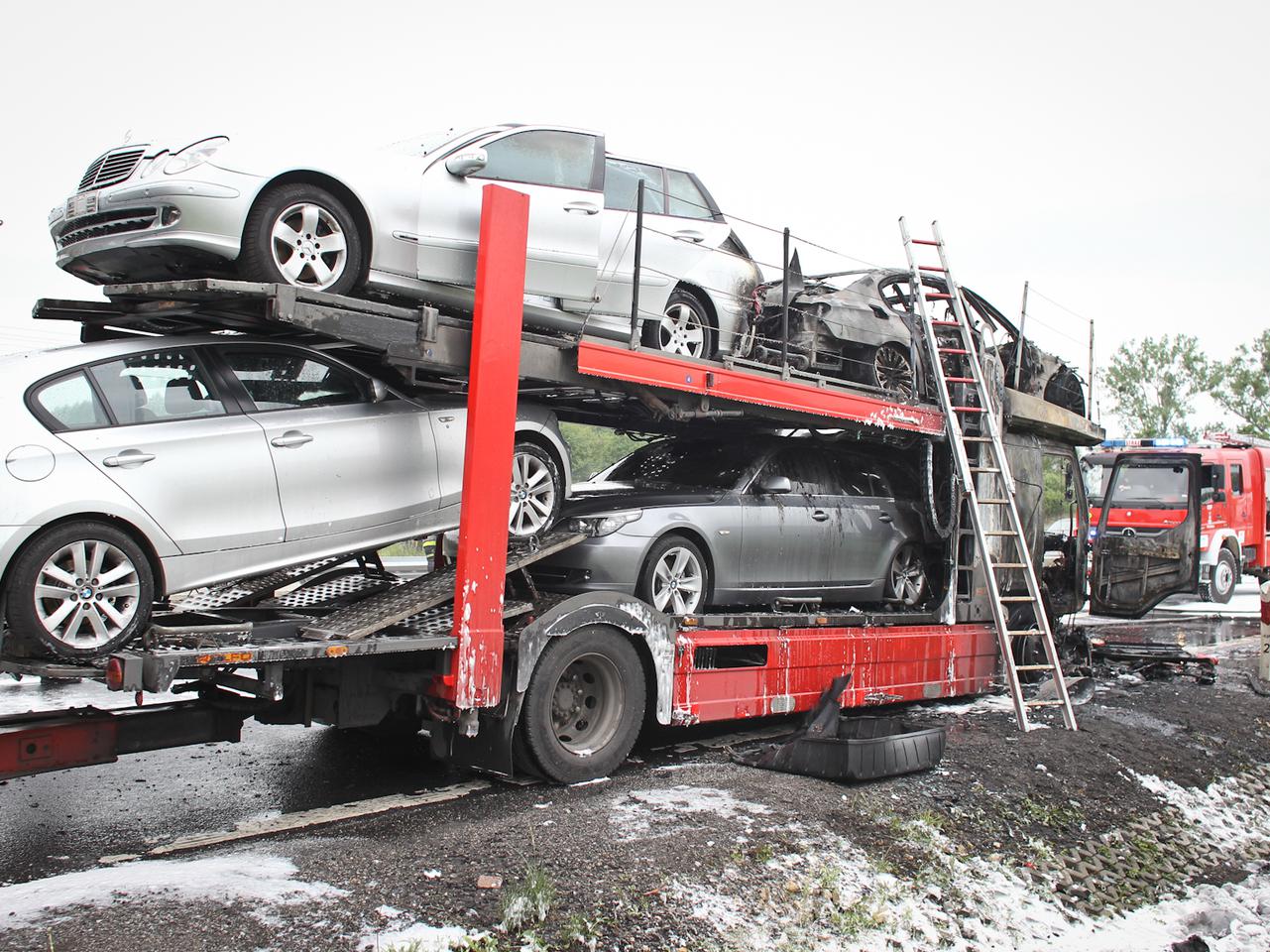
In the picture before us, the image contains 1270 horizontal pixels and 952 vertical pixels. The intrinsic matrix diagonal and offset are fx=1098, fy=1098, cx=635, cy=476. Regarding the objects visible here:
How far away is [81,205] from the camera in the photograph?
547 cm

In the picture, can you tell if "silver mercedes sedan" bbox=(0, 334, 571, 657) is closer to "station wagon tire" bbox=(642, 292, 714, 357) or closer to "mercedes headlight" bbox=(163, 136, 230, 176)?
"mercedes headlight" bbox=(163, 136, 230, 176)

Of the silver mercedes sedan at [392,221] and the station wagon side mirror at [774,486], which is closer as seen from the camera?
the silver mercedes sedan at [392,221]

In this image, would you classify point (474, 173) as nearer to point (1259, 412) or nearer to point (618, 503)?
point (618, 503)

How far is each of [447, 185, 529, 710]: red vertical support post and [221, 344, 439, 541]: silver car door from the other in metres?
0.61

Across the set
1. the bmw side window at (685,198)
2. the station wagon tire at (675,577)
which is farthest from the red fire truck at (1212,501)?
the station wagon tire at (675,577)

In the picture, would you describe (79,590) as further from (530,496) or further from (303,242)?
(530,496)

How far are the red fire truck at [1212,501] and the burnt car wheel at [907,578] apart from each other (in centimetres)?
803

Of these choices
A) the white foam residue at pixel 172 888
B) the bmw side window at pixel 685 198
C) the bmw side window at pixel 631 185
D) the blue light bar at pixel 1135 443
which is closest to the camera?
the white foam residue at pixel 172 888

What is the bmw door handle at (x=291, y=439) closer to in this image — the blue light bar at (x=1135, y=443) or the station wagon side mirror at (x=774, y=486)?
the station wagon side mirror at (x=774, y=486)

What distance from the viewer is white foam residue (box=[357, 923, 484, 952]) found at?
12.4ft

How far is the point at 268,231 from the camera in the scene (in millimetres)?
5324

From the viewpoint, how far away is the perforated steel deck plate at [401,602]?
17.3ft

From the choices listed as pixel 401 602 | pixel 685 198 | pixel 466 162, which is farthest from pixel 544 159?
pixel 401 602

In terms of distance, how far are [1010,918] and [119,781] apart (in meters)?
5.17
